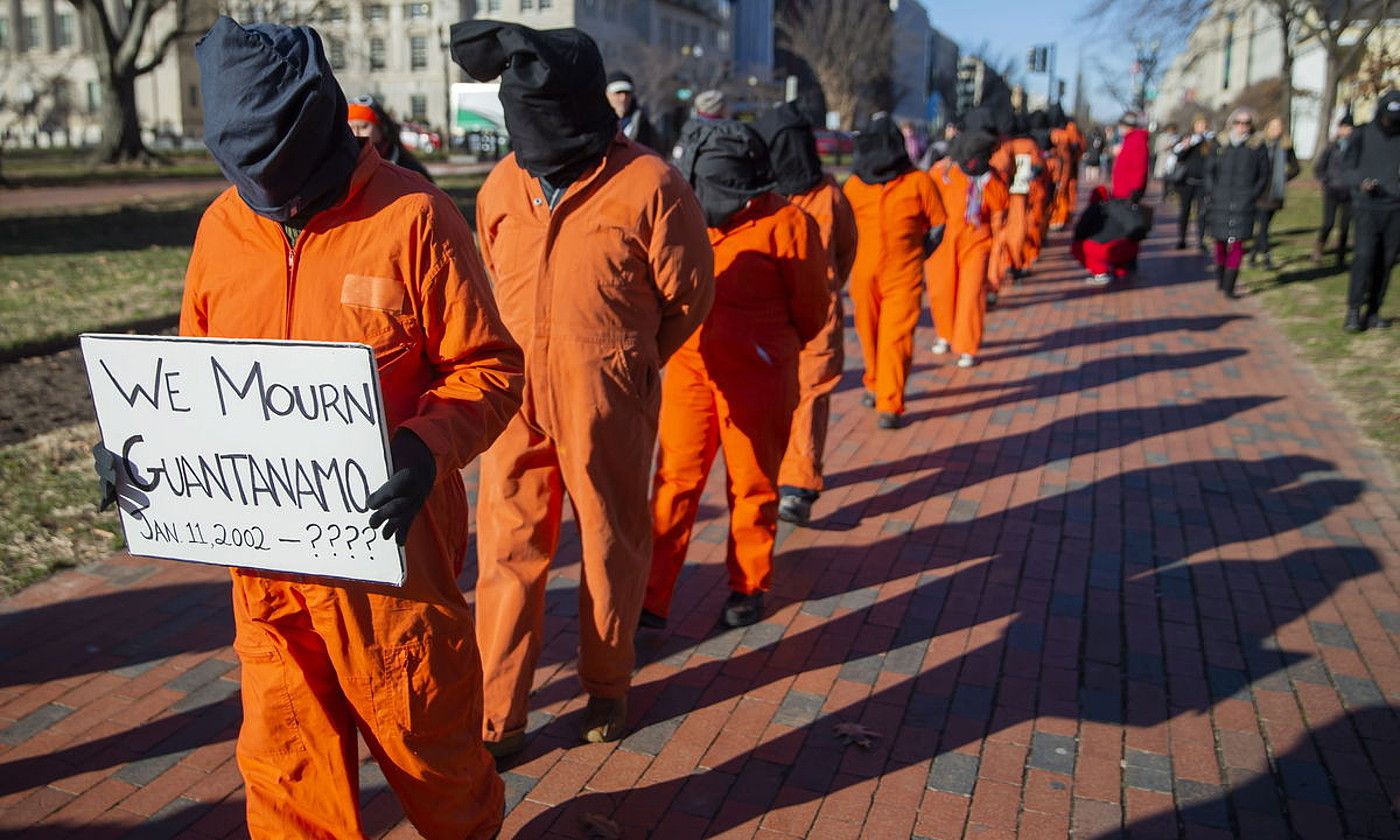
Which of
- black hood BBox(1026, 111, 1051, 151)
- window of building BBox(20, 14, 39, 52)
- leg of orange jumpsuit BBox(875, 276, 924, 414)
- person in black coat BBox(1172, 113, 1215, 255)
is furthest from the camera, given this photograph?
window of building BBox(20, 14, 39, 52)

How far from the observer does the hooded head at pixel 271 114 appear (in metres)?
2.05

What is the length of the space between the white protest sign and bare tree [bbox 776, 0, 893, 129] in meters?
62.4

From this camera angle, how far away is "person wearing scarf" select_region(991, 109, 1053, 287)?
39.0ft

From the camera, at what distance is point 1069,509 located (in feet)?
19.1

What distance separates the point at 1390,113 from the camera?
9430mm

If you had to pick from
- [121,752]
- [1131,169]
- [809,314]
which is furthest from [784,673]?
[1131,169]

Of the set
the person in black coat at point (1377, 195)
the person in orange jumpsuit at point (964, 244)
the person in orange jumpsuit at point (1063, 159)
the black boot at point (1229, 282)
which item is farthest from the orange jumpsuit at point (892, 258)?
the person in orange jumpsuit at point (1063, 159)

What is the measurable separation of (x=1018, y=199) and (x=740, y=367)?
373 inches

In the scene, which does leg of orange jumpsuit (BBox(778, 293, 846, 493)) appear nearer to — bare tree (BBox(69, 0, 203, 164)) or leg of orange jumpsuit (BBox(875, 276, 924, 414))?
leg of orange jumpsuit (BBox(875, 276, 924, 414))

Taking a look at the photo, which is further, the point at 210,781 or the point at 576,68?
the point at 210,781

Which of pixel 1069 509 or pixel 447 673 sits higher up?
pixel 447 673

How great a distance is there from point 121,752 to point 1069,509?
4331 millimetres

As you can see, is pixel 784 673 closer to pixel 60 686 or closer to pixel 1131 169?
pixel 60 686

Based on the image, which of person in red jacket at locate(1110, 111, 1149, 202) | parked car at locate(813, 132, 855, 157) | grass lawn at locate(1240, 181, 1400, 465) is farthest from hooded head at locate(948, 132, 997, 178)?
parked car at locate(813, 132, 855, 157)
